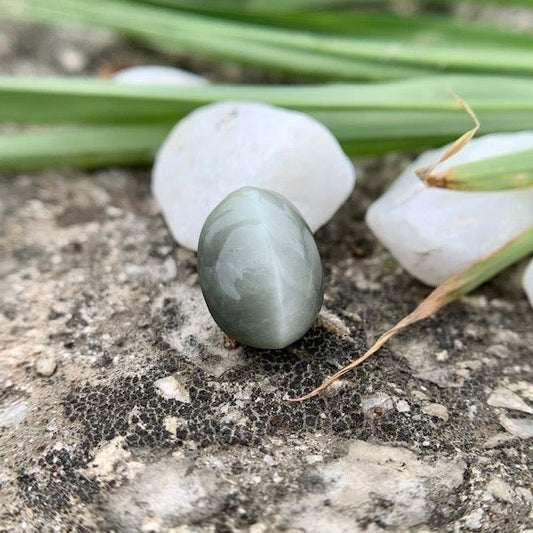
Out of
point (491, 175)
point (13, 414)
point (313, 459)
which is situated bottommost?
point (13, 414)

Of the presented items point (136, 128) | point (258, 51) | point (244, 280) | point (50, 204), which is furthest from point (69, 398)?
point (258, 51)

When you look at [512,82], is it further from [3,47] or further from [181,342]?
[3,47]

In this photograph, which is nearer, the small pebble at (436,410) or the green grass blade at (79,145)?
the small pebble at (436,410)

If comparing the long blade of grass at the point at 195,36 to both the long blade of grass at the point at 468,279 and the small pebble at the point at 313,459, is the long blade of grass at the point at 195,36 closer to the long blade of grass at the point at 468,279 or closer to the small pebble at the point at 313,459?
the long blade of grass at the point at 468,279

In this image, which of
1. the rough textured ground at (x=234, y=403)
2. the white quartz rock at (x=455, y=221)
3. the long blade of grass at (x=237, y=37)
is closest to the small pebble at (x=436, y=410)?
the rough textured ground at (x=234, y=403)

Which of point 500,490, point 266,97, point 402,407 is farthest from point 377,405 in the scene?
point 266,97

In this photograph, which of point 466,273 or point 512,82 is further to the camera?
point 512,82

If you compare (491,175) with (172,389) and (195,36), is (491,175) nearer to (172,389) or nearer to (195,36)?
(172,389)
